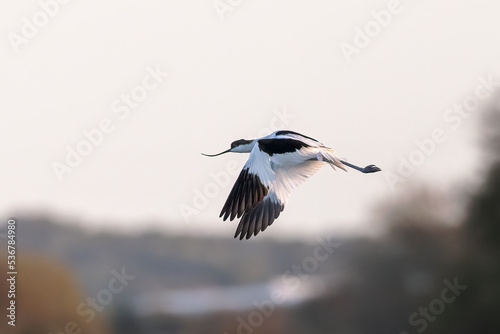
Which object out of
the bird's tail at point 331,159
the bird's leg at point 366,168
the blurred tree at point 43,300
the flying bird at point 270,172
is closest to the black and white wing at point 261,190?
the flying bird at point 270,172

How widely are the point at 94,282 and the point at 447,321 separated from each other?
783cm

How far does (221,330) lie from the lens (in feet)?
88.6

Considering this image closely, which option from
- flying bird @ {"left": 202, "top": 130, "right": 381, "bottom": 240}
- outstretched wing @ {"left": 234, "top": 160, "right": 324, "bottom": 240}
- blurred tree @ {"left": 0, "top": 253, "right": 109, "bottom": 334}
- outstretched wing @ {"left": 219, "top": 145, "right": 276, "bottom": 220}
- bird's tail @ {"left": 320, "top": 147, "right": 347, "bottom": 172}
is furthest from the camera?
blurred tree @ {"left": 0, "top": 253, "right": 109, "bottom": 334}

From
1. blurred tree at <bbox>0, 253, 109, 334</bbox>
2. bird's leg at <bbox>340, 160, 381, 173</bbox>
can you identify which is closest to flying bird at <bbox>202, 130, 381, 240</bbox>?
bird's leg at <bbox>340, 160, 381, 173</bbox>

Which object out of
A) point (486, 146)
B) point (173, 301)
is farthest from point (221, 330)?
point (486, 146)

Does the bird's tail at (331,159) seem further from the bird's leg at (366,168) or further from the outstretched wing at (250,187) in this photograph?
the outstretched wing at (250,187)

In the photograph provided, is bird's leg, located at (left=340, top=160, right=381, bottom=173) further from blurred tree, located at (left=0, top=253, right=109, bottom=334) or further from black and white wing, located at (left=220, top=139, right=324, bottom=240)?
blurred tree, located at (left=0, top=253, right=109, bottom=334)

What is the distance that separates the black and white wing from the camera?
10.8m

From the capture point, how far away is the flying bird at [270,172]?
10.8 m

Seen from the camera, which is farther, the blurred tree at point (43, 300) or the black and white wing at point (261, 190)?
the blurred tree at point (43, 300)

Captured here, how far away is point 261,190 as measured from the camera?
35.9ft

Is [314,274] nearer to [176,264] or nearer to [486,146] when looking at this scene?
[486,146]

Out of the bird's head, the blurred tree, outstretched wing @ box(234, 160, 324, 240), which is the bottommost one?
the blurred tree

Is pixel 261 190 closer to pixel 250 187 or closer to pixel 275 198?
pixel 250 187
